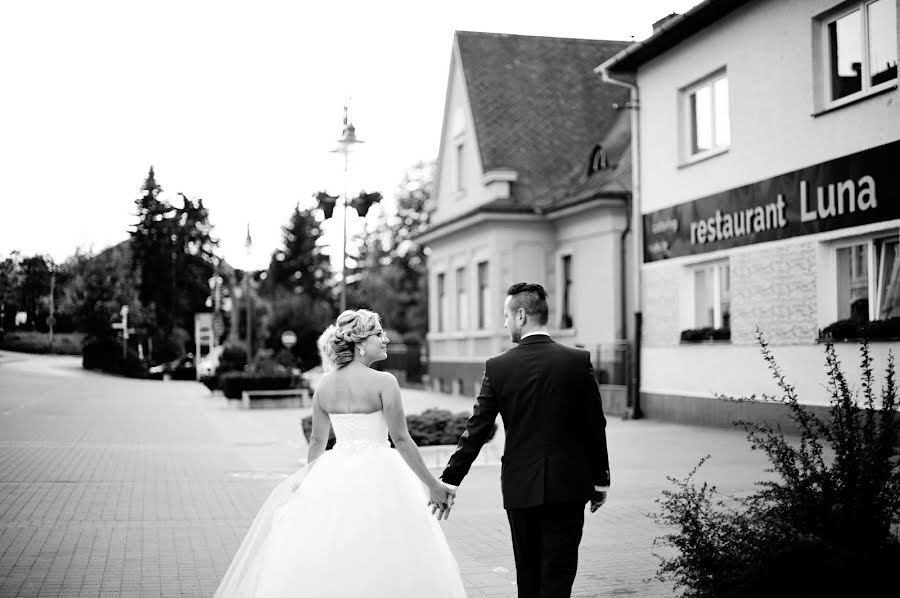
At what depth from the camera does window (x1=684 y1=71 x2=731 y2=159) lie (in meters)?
20.9

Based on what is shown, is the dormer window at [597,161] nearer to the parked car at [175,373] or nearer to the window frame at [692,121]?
the window frame at [692,121]

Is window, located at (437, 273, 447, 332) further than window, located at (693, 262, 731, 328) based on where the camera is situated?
Yes

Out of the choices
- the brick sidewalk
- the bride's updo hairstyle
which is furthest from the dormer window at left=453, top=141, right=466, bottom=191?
the bride's updo hairstyle

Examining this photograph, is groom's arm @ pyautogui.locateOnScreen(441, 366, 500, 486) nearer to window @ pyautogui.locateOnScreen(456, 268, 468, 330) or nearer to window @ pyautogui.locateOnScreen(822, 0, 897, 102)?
window @ pyautogui.locateOnScreen(822, 0, 897, 102)

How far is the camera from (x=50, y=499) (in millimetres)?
11859

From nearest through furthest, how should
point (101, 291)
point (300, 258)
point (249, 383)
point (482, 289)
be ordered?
point (249, 383) → point (482, 289) → point (101, 291) → point (300, 258)

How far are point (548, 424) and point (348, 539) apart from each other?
1365mm

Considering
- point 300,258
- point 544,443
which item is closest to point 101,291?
point 544,443

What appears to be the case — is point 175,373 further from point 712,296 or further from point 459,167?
point 712,296

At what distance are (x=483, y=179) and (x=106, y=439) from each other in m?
17.8

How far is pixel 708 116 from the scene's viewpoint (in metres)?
21.5

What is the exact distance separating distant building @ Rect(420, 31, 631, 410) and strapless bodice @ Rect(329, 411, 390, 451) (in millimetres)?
22171

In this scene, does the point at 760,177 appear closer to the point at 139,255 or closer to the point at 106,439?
the point at 106,439

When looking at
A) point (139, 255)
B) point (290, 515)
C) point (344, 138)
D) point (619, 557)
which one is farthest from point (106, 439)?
point (139, 255)
